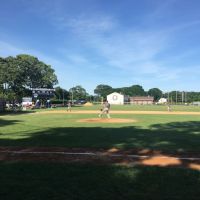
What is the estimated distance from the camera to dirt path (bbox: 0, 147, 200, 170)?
9.33 metres

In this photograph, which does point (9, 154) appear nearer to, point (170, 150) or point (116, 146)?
point (116, 146)

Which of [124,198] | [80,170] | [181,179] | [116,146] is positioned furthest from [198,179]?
[116,146]

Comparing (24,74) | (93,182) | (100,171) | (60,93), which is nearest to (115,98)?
(60,93)

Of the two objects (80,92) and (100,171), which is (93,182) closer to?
(100,171)

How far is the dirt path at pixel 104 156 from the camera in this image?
9.33 metres

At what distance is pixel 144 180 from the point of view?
7.33 metres

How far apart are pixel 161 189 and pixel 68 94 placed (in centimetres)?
12606

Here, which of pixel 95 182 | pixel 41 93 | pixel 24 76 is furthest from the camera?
pixel 24 76

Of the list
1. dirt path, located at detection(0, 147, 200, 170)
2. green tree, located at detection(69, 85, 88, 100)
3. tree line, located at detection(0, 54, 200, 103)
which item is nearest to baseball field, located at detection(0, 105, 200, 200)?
dirt path, located at detection(0, 147, 200, 170)

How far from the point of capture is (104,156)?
10273 mm

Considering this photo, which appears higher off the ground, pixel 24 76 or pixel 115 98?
pixel 24 76

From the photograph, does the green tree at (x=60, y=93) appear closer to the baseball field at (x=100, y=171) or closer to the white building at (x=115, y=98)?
the white building at (x=115, y=98)

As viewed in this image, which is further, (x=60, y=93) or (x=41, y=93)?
(x=60, y=93)

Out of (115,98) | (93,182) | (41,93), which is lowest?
(93,182)
